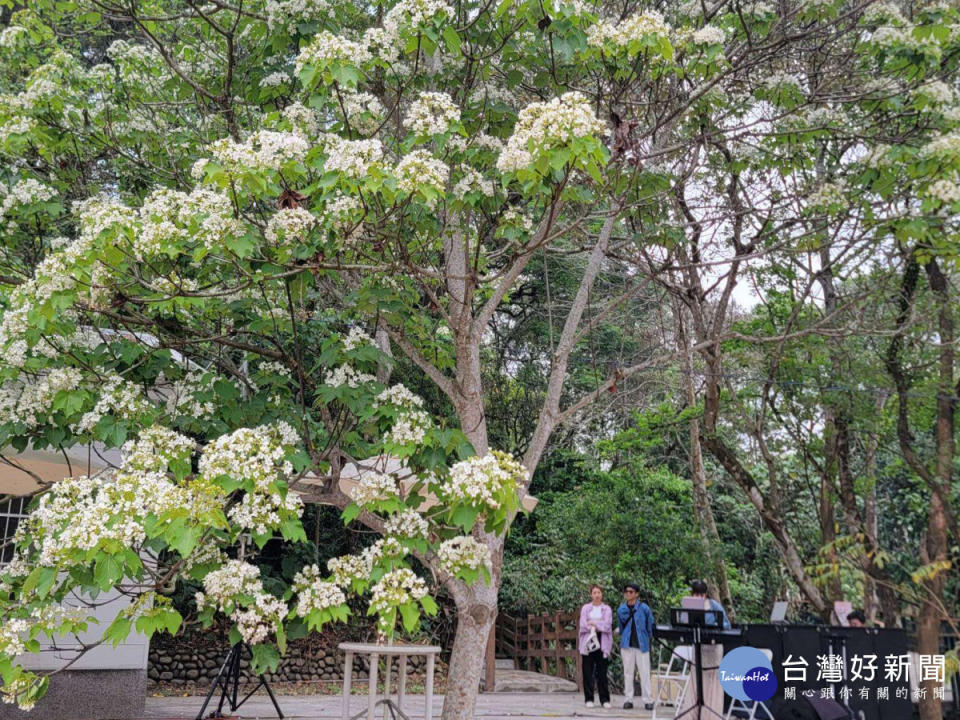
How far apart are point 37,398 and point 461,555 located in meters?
2.38

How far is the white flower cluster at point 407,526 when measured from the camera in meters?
4.38

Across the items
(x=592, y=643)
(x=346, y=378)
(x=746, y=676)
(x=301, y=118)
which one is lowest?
(x=592, y=643)

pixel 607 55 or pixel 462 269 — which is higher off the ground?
pixel 607 55

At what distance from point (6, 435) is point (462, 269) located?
2936 millimetres

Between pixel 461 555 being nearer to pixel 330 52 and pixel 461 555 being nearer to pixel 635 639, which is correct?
pixel 330 52

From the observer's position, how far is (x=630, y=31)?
15.1 ft

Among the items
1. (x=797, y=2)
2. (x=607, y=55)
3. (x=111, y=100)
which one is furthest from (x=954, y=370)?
(x=111, y=100)

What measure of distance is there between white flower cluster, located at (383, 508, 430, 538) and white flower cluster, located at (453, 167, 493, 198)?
1768 millimetres

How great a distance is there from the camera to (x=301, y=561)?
430 inches

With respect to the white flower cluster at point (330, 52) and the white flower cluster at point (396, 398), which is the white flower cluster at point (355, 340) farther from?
the white flower cluster at point (330, 52)

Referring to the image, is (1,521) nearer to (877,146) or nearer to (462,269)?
(462,269)

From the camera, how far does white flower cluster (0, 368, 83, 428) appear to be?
14.2ft

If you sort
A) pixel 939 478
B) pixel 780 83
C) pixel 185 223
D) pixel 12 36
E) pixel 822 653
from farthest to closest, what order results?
1. pixel 939 478
2. pixel 822 653
3. pixel 780 83
4. pixel 12 36
5. pixel 185 223

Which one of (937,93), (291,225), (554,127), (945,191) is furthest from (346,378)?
(937,93)
